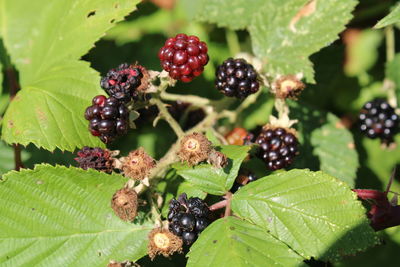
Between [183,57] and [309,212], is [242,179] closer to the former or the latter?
[309,212]

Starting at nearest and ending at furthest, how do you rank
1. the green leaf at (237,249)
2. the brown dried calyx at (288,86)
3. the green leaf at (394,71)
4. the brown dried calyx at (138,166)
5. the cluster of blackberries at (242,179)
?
the green leaf at (237,249)
the brown dried calyx at (138,166)
the cluster of blackberries at (242,179)
the brown dried calyx at (288,86)
the green leaf at (394,71)

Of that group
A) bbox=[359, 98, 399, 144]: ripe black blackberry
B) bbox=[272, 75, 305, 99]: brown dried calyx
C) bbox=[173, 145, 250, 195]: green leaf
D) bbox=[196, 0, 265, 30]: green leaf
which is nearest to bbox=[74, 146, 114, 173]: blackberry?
bbox=[173, 145, 250, 195]: green leaf

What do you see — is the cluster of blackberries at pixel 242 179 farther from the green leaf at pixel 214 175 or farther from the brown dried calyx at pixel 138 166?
the brown dried calyx at pixel 138 166

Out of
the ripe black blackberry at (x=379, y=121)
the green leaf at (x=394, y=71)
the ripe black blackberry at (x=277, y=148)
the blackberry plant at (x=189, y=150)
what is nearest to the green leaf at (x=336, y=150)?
the blackberry plant at (x=189, y=150)

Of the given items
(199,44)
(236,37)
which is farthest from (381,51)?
(199,44)

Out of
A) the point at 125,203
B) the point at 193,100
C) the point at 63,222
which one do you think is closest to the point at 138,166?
the point at 125,203

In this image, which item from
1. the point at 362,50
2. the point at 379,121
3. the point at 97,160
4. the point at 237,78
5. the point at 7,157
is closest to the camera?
the point at 97,160
